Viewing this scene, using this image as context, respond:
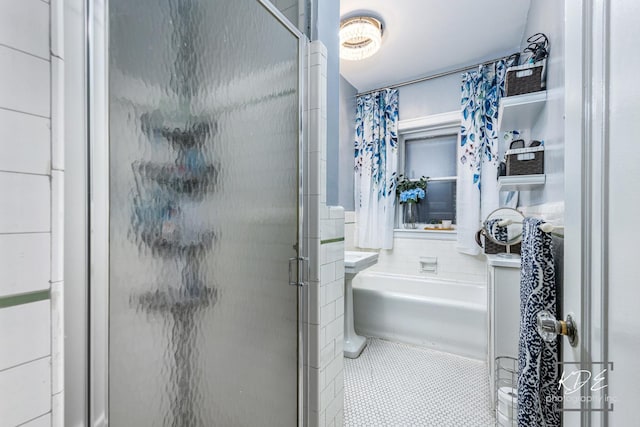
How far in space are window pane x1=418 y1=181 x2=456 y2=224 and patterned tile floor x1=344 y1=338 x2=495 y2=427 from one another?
1.44 meters

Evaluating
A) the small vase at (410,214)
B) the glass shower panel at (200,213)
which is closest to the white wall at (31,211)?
the glass shower panel at (200,213)

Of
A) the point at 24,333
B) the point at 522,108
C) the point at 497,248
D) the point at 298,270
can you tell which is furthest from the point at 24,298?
the point at 497,248

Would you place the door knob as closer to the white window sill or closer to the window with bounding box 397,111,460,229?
the white window sill

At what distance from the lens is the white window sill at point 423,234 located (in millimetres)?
2994

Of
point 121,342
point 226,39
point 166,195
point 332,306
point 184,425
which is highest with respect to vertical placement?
point 226,39

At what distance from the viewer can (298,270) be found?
4.13 ft

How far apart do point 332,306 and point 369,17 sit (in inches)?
84.8

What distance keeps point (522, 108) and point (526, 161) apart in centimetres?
31

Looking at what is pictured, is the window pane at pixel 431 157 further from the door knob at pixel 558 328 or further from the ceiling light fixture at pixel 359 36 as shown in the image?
the door knob at pixel 558 328

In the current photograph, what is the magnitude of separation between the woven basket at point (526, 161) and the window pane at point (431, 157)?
1552mm

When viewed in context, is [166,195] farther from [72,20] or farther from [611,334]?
[611,334]

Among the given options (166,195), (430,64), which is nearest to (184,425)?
(166,195)

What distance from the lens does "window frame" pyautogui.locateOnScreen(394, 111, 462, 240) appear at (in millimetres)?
3002

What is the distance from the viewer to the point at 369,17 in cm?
223
